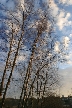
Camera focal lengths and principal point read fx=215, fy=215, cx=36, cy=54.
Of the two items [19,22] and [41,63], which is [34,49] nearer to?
[19,22]

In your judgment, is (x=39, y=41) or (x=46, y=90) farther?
(x=46, y=90)

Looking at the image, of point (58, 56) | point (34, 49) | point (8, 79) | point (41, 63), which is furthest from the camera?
point (41, 63)

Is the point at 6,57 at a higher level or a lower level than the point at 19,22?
lower

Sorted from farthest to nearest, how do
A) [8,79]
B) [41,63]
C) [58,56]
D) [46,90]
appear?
[46,90]
[41,63]
[58,56]
[8,79]

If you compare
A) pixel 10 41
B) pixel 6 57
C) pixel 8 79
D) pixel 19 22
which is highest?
pixel 19 22

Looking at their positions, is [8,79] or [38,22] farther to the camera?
[38,22]

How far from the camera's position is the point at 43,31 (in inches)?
906

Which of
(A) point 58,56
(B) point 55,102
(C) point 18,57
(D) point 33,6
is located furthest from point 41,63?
(B) point 55,102

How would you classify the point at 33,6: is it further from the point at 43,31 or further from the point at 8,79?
the point at 8,79

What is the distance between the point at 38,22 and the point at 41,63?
28.2 feet

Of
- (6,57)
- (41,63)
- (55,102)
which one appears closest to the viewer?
(6,57)

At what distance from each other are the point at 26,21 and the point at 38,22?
171 cm

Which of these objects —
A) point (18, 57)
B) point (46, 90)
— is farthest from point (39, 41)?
point (46, 90)

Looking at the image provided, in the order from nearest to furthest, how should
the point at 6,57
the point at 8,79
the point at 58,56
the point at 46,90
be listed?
the point at 8,79 < the point at 6,57 < the point at 58,56 < the point at 46,90
